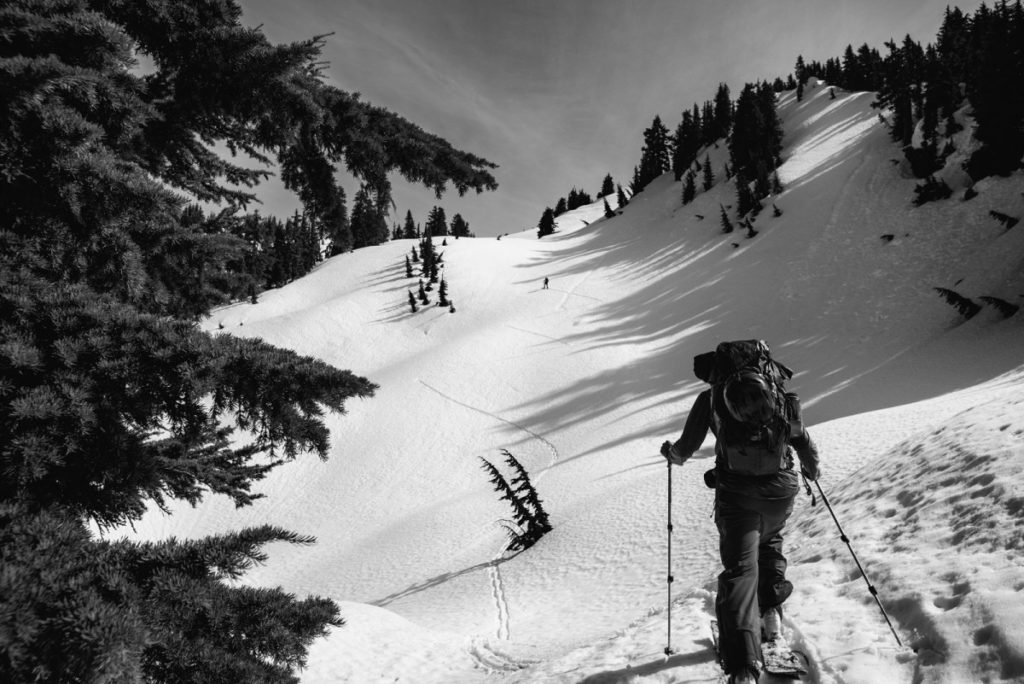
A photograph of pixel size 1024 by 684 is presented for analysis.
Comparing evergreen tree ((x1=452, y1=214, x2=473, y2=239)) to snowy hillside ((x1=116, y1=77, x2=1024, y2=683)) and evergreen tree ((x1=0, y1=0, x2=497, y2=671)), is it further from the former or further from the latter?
evergreen tree ((x1=0, y1=0, x2=497, y2=671))

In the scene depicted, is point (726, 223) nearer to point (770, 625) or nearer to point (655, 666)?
point (770, 625)

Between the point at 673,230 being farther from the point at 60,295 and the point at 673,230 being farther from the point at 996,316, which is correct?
the point at 60,295

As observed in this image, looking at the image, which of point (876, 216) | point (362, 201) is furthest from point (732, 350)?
point (876, 216)

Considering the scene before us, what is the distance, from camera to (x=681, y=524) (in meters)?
12.3

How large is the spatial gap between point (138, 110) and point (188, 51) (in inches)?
30.2

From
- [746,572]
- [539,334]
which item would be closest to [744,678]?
[746,572]

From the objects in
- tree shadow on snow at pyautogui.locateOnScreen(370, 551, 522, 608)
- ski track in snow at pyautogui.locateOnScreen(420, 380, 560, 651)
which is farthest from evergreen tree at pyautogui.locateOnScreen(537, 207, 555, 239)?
tree shadow on snow at pyautogui.locateOnScreen(370, 551, 522, 608)

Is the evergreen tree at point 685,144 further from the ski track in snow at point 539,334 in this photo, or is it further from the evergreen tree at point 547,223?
the ski track in snow at point 539,334

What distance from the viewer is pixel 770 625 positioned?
13.1ft

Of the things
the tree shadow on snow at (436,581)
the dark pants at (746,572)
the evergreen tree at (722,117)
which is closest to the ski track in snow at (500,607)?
the tree shadow on snow at (436,581)

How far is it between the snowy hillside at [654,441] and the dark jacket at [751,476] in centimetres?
147

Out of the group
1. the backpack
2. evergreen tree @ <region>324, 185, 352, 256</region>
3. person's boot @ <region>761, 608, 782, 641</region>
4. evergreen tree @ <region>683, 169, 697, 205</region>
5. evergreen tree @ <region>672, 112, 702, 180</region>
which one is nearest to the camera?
the backpack

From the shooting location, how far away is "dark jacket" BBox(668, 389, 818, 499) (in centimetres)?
358

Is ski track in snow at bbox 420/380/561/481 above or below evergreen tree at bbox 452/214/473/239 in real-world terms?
below
